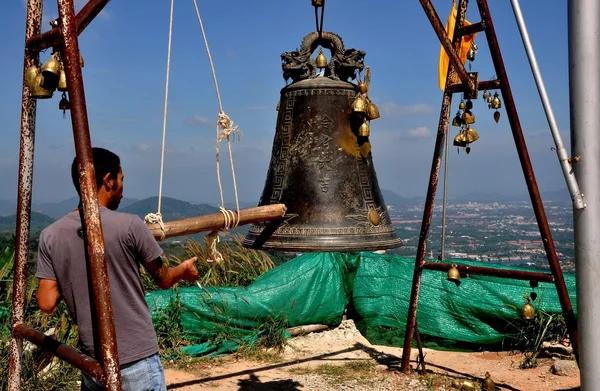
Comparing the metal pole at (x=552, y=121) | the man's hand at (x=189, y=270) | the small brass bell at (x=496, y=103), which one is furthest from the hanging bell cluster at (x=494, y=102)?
the man's hand at (x=189, y=270)

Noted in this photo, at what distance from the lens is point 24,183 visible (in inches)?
112

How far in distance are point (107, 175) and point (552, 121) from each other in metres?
2.47

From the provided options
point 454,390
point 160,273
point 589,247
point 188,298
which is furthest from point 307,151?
A: point 188,298

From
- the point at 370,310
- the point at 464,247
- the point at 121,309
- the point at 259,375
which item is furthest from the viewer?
the point at 464,247

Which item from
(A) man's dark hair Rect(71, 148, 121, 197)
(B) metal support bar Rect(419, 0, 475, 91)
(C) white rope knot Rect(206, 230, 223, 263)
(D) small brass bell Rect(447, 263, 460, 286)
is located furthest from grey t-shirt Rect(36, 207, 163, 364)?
(D) small brass bell Rect(447, 263, 460, 286)

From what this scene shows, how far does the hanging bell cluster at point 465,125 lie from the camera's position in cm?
493

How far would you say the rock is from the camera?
6070mm

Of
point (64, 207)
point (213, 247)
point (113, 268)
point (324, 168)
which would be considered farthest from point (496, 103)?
point (64, 207)

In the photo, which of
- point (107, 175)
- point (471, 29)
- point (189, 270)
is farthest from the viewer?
point (471, 29)

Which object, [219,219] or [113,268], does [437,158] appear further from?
[113,268]

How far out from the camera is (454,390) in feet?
18.9

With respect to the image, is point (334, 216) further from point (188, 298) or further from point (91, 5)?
point (188, 298)

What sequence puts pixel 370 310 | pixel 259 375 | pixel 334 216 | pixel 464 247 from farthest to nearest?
1. pixel 464 247
2. pixel 370 310
3. pixel 259 375
4. pixel 334 216

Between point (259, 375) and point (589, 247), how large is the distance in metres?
3.48
